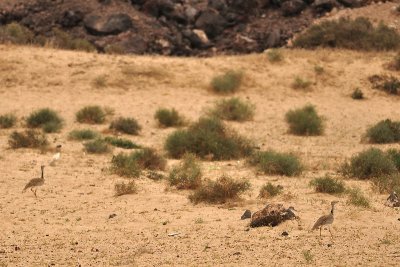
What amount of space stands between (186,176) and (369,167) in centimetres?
356

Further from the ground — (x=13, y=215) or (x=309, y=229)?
(x=309, y=229)

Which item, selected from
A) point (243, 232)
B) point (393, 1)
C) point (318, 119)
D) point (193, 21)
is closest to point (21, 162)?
point (243, 232)

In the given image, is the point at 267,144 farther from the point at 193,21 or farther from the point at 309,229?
the point at 193,21

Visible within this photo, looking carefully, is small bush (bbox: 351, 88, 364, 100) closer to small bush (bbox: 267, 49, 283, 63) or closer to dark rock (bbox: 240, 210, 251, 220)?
small bush (bbox: 267, 49, 283, 63)

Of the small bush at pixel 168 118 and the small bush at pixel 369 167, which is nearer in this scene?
the small bush at pixel 369 167

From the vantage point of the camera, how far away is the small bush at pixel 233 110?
80.4 ft

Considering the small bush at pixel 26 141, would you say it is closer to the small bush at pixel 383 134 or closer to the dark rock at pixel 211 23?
the small bush at pixel 383 134

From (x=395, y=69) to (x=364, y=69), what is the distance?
1275 millimetres

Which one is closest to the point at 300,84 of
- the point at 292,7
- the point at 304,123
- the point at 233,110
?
the point at 233,110

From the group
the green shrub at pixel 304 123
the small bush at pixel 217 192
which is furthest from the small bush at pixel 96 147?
the green shrub at pixel 304 123

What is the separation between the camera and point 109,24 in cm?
4156

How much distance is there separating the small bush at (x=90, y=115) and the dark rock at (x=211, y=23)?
20.4 metres

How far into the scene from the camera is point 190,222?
423 inches

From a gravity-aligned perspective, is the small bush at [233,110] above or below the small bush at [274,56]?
above
